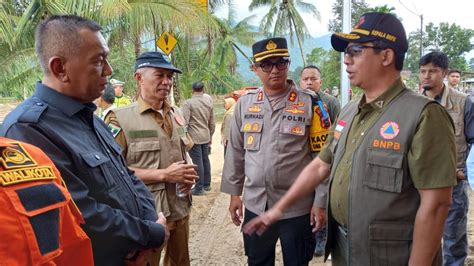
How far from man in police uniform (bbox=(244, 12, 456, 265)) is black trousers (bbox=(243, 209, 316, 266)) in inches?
22.2

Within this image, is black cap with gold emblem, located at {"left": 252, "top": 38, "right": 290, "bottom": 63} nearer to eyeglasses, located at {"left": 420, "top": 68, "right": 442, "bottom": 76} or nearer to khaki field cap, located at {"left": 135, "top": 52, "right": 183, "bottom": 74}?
khaki field cap, located at {"left": 135, "top": 52, "right": 183, "bottom": 74}

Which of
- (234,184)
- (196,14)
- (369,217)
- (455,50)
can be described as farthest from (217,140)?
(455,50)

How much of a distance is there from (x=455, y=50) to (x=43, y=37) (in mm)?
46059

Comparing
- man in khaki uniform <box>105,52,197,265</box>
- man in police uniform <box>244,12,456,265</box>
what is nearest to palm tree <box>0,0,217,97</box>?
man in khaki uniform <box>105,52,197,265</box>

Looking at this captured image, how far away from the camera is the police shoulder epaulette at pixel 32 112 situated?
1419mm

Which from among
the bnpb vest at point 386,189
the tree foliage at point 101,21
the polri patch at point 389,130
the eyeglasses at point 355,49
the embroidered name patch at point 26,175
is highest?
the tree foliage at point 101,21

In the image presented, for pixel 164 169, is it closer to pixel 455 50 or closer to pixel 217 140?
pixel 217 140

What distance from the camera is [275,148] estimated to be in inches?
102

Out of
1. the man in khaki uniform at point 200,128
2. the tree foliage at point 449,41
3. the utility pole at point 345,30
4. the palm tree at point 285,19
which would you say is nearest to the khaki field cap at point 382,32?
the utility pole at point 345,30

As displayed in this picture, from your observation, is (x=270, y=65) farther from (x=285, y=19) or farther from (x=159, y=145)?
(x=285, y=19)

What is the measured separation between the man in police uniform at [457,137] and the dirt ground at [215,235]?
0.37 metres

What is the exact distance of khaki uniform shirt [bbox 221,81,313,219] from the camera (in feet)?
8.48

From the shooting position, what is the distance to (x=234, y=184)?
289cm

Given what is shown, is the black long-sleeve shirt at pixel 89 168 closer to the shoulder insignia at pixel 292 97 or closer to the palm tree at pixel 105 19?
the shoulder insignia at pixel 292 97
